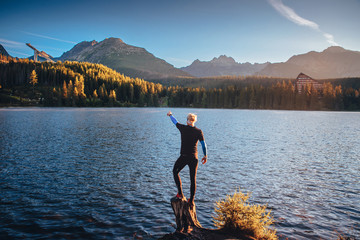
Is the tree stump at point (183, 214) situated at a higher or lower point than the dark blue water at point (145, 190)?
higher

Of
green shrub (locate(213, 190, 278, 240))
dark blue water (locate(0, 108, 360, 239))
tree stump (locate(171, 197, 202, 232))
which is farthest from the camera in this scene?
dark blue water (locate(0, 108, 360, 239))

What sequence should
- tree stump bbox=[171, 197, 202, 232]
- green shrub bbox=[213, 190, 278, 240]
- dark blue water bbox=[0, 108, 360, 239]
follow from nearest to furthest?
green shrub bbox=[213, 190, 278, 240]
tree stump bbox=[171, 197, 202, 232]
dark blue water bbox=[0, 108, 360, 239]

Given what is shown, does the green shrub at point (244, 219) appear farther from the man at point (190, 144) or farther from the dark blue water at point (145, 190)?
the dark blue water at point (145, 190)

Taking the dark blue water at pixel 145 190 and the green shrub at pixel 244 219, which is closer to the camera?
the green shrub at pixel 244 219

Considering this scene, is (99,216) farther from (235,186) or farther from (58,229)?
(235,186)

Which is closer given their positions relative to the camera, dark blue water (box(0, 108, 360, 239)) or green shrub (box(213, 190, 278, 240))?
green shrub (box(213, 190, 278, 240))

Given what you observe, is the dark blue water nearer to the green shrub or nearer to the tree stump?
the tree stump

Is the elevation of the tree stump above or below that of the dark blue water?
above

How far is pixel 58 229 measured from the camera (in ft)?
35.5

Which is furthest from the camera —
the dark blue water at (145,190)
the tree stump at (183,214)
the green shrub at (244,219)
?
the dark blue water at (145,190)

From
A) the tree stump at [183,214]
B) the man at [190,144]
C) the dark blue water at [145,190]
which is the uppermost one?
the man at [190,144]

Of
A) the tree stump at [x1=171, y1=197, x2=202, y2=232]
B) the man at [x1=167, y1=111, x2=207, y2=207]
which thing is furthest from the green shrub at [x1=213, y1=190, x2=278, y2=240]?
the man at [x1=167, y1=111, x2=207, y2=207]

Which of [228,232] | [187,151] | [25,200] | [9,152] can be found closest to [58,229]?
[25,200]

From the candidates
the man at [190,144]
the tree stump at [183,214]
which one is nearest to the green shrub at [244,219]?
the tree stump at [183,214]
